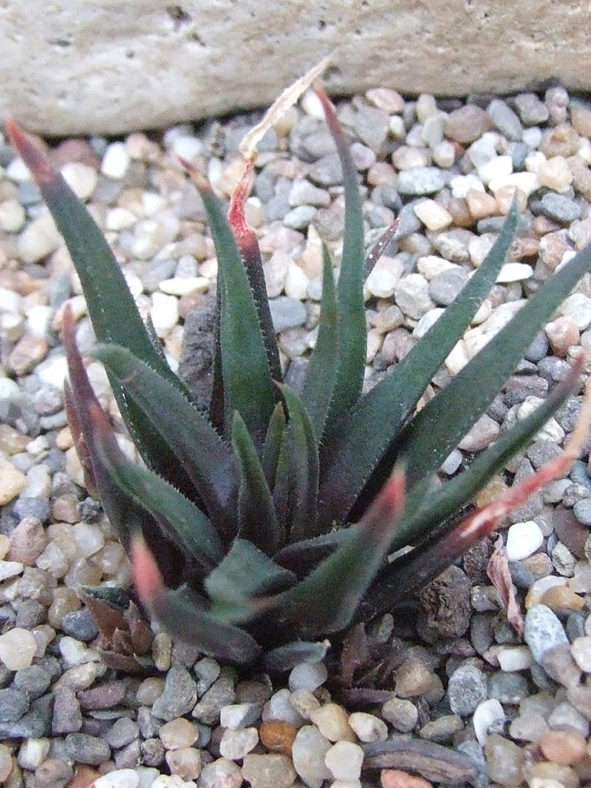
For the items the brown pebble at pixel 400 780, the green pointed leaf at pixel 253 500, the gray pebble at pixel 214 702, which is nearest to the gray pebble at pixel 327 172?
the green pointed leaf at pixel 253 500

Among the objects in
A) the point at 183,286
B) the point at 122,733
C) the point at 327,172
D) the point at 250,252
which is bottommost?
the point at 122,733

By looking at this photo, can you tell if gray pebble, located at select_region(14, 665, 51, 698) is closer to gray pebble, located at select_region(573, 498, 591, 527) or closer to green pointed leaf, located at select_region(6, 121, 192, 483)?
green pointed leaf, located at select_region(6, 121, 192, 483)

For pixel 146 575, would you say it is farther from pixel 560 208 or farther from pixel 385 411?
pixel 560 208

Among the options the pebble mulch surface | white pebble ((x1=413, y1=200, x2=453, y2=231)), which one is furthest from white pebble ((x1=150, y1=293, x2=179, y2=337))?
white pebble ((x1=413, y1=200, x2=453, y2=231))

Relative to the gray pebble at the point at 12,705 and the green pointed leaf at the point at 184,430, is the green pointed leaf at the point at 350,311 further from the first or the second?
the gray pebble at the point at 12,705

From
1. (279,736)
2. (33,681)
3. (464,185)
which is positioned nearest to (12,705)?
(33,681)

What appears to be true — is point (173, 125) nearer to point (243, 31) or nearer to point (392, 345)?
point (243, 31)
